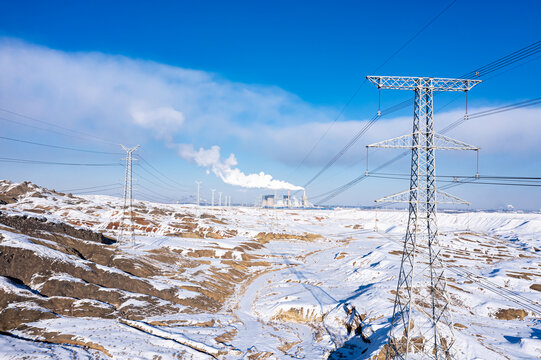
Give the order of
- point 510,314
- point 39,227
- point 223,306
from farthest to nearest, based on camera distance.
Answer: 1. point 39,227
2. point 223,306
3. point 510,314

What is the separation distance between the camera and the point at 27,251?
4409 cm

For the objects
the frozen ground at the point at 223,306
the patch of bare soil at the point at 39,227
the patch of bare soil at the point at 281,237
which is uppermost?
the patch of bare soil at the point at 39,227

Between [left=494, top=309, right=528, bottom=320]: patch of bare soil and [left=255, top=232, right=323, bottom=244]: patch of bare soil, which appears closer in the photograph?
[left=494, top=309, right=528, bottom=320]: patch of bare soil

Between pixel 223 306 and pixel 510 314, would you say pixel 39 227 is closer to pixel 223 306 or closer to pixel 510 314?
pixel 223 306

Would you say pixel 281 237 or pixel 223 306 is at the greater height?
pixel 281 237

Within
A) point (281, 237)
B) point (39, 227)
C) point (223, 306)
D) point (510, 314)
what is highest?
point (39, 227)

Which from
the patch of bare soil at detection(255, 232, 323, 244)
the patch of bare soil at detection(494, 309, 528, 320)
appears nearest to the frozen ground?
the patch of bare soil at detection(494, 309, 528, 320)

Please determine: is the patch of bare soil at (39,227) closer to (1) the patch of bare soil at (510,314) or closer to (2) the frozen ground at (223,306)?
(2) the frozen ground at (223,306)

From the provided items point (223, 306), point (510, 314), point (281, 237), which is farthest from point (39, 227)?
point (281, 237)

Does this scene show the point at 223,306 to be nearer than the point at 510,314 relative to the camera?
No

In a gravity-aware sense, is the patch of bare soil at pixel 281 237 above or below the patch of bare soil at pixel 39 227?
below

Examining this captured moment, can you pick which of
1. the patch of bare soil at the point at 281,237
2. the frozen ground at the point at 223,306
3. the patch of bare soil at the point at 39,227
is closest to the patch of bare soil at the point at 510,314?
the frozen ground at the point at 223,306

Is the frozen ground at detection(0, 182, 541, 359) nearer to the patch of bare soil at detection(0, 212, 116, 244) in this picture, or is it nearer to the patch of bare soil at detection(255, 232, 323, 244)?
the patch of bare soil at detection(0, 212, 116, 244)

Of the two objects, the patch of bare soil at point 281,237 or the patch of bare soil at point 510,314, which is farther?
the patch of bare soil at point 281,237
